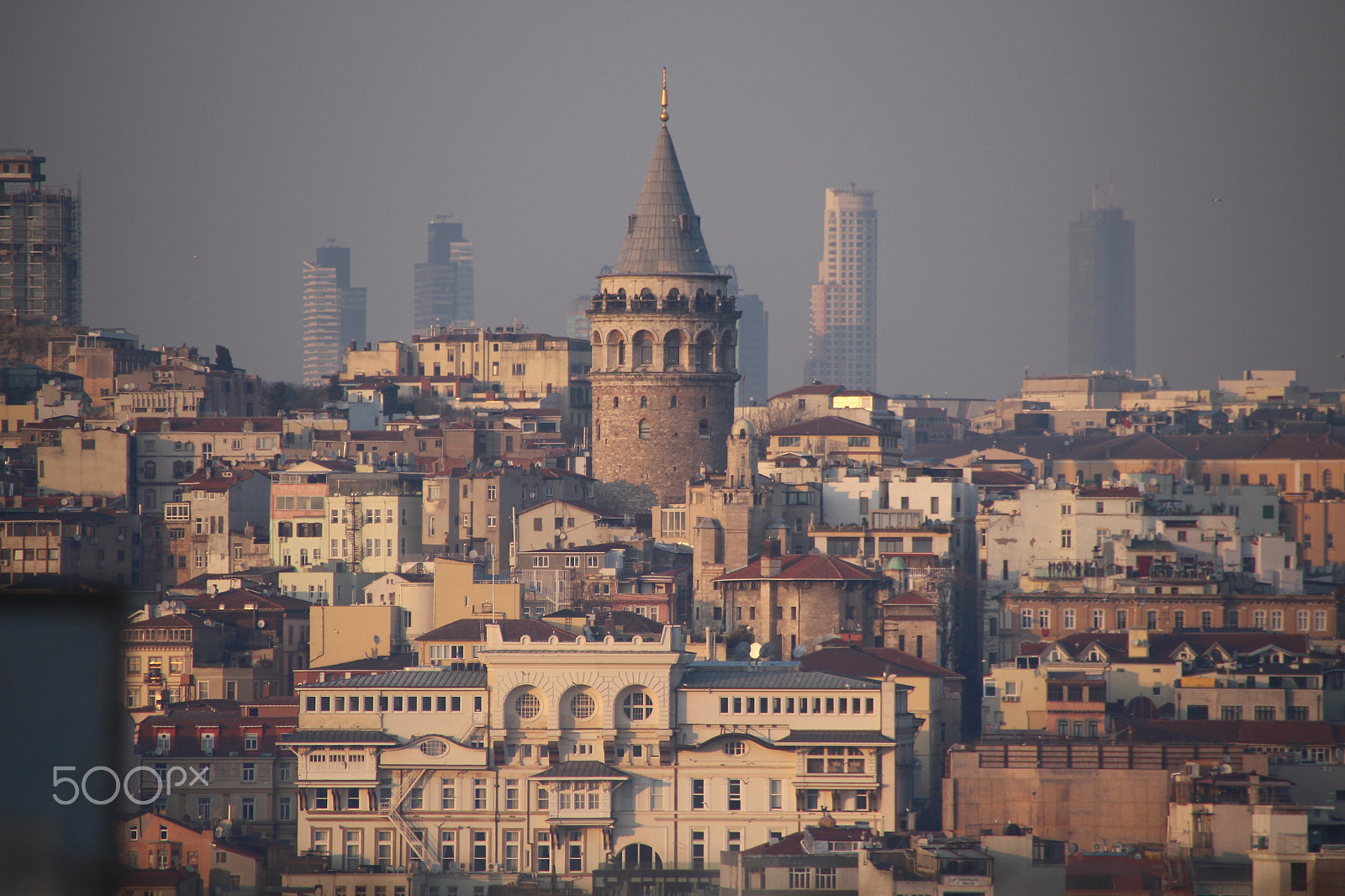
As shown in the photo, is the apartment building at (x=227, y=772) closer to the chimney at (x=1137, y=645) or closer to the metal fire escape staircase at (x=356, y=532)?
the chimney at (x=1137, y=645)

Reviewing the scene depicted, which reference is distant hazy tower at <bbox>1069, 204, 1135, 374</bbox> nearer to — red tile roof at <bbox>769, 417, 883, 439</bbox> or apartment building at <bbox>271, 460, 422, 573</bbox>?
red tile roof at <bbox>769, 417, 883, 439</bbox>

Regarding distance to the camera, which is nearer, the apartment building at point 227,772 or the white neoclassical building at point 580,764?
the white neoclassical building at point 580,764

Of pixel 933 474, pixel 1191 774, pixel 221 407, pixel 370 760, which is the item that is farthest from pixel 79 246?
pixel 1191 774

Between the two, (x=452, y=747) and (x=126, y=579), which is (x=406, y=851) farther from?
(x=126, y=579)

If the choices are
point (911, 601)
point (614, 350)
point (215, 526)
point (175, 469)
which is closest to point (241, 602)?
point (215, 526)

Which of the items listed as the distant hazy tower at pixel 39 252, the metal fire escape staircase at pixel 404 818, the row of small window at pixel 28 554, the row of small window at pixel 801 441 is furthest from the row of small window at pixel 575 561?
the distant hazy tower at pixel 39 252
